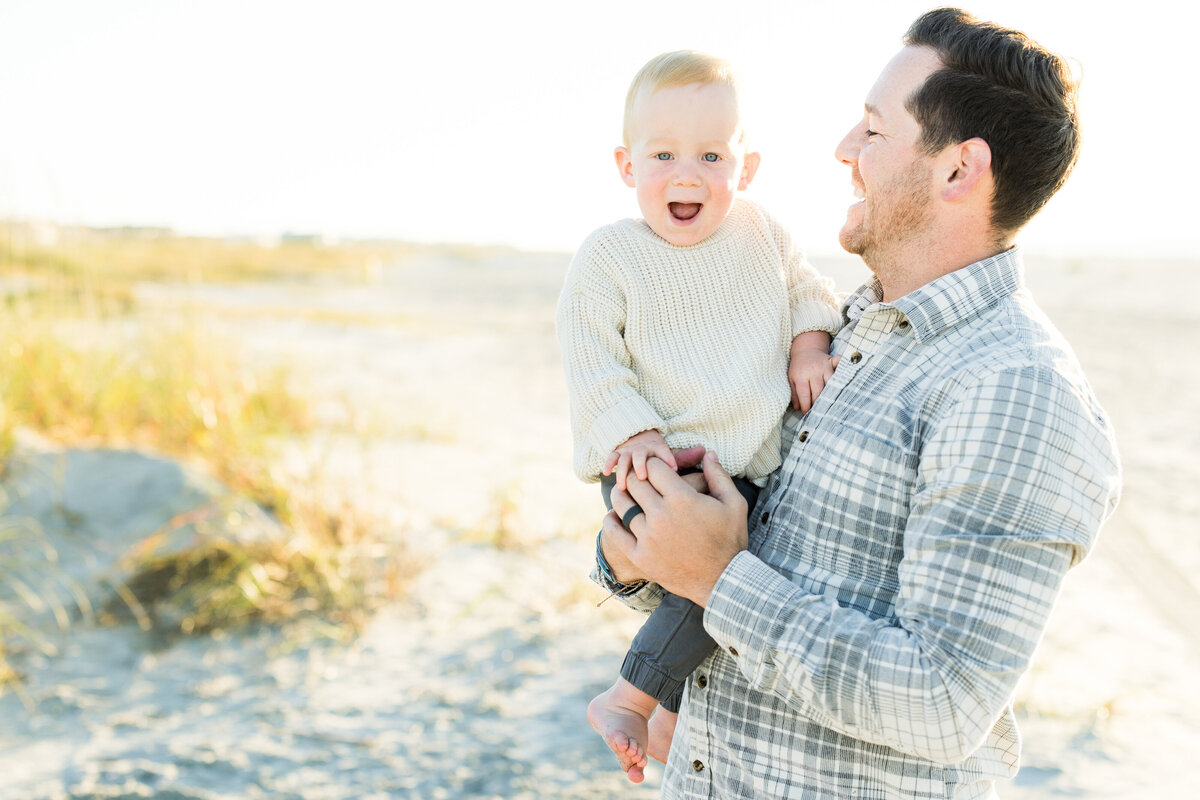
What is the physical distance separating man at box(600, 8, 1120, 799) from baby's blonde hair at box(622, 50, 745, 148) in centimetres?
35

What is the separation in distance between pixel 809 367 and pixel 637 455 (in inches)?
16.5

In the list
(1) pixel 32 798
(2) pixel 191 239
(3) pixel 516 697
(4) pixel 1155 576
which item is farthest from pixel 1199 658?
(2) pixel 191 239

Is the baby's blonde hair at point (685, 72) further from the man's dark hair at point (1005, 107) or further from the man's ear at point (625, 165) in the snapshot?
the man's dark hair at point (1005, 107)

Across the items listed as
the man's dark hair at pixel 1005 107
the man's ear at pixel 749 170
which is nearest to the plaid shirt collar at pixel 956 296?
the man's dark hair at pixel 1005 107

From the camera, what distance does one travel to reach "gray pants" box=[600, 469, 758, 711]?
180 cm

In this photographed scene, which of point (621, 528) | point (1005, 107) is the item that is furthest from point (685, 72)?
point (621, 528)

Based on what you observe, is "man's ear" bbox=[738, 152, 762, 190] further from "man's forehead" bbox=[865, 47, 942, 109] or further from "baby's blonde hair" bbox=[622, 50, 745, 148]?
"man's forehead" bbox=[865, 47, 942, 109]

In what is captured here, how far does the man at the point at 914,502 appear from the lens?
1310 millimetres

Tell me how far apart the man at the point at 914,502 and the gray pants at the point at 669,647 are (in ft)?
0.15

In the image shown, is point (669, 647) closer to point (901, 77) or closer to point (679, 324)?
point (679, 324)

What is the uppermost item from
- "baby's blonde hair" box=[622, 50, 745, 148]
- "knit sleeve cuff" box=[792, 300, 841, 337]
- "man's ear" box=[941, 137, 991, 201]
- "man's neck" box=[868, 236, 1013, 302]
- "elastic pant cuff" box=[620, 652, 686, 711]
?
"baby's blonde hair" box=[622, 50, 745, 148]

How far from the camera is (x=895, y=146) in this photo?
1.74 m

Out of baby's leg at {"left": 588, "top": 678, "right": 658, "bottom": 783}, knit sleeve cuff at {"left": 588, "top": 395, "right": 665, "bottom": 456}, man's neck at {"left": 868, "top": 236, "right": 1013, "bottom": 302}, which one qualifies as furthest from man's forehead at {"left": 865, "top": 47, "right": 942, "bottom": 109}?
baby's leg at {"left": 588, "top": 678, "right": 658, "bottom": 783}

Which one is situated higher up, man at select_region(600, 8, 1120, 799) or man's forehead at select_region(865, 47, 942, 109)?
man's forehead at select_region(865, 47, 942, 109)
